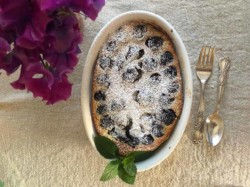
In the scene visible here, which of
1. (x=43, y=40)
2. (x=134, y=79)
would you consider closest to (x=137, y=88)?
(x=134, y=79)

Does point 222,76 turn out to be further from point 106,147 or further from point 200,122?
point 106,147

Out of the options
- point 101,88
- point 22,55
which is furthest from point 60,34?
point 101,88

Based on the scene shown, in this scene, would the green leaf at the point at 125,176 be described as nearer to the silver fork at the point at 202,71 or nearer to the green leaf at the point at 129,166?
the green leaf at the point at 129,166

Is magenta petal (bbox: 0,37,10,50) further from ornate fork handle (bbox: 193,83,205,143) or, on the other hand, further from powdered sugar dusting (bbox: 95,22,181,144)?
ornate fork handle (bbox: 193,83,205,143)

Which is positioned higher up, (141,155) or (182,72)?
(182,72)

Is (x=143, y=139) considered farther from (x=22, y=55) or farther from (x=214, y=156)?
(x=22, y=55)

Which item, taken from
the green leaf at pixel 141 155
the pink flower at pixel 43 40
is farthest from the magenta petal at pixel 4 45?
the green leaf at pixel 141 155

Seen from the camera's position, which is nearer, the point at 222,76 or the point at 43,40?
the point at 43,40

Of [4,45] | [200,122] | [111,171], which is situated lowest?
[111,171]
